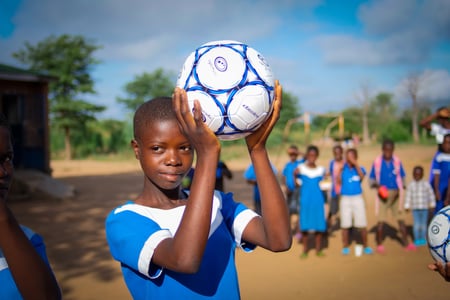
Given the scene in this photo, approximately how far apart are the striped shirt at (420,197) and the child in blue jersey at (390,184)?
115 millimetres

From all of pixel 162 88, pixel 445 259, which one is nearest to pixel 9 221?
pixel 445 259

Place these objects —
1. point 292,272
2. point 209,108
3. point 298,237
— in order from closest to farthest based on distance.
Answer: point 209,108 → point 292,272 → point 298,237

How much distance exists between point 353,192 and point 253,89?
191 inches

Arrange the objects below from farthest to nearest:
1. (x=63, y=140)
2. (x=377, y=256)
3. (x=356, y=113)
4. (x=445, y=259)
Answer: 1. (x=356, y=113)
2. (x=63, y=140)
3. (x=377, y=256)
4. (x=445, y=259)

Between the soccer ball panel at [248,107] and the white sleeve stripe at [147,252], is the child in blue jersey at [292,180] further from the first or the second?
the white sleeve stripe at [147,252]

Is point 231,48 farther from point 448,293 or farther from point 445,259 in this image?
point 448,293

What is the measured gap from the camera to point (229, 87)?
4.93 feet

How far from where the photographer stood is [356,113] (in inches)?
1884

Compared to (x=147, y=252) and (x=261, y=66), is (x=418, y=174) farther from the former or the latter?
(x=147, y=252)

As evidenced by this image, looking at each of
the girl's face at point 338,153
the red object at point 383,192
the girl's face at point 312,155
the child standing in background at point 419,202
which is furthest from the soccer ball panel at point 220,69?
the girl's face at point 338,153

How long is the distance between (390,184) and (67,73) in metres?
29.9

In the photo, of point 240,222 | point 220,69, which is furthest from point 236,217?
point 220,69

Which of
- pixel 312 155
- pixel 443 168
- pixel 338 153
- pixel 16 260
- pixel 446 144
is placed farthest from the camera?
pixel 338 153

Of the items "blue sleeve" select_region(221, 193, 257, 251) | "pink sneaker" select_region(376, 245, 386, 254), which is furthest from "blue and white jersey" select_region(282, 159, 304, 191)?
"blue sleeve" select_region(221, 193, 257, 251)
